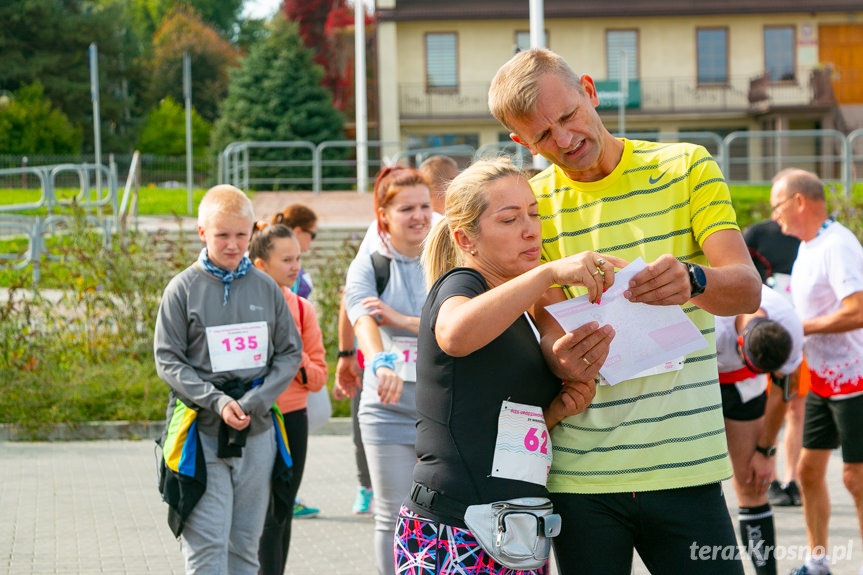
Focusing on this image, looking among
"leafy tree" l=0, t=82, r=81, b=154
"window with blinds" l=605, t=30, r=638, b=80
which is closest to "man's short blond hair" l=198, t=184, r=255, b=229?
"window with blinds" l=605, t=30, r=638, b=80

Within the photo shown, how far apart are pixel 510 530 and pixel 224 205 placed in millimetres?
2394

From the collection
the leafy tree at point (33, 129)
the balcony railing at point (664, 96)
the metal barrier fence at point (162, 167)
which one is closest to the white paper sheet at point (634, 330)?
the metal barrier fence at point (162, 167)

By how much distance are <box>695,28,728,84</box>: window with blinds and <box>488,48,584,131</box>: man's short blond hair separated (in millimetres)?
39550

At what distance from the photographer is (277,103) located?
131ft

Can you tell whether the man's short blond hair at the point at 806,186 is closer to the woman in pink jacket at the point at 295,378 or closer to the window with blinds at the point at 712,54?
the woman in pink jacket at the point at 295,378

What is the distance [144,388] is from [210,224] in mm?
6225

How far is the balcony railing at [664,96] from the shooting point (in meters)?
39.7

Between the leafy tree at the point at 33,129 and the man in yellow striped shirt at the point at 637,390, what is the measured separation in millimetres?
42541

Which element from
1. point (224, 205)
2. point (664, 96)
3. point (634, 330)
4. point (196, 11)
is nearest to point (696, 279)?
point (634, 330)

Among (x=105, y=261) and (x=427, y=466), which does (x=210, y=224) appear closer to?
(x=427, y=466)

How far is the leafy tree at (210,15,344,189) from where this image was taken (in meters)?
39.8

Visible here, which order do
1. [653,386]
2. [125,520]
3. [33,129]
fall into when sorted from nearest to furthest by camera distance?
[653,386] < [125,520] < [33,129]

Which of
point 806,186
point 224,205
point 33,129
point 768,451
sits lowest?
point 768,451

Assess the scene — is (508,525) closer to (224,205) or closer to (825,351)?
(224,205)
